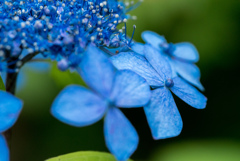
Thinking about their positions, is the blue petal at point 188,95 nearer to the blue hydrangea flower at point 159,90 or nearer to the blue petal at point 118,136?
the blue hydrangea flower at point 159,90

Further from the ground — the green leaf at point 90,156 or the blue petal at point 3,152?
the blue petal at point 3,152

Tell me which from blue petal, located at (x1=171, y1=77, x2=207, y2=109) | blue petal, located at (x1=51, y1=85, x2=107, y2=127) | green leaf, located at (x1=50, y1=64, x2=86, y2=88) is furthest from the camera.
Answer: green leaf, located at (x1=50, y1=64, x2=86, y2=88)

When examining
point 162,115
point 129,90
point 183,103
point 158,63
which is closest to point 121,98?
point 129,90

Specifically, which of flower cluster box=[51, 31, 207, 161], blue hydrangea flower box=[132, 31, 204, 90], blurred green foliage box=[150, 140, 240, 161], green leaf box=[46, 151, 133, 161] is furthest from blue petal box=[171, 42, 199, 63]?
blurred green foliage box=[150, 140, 240, 161]

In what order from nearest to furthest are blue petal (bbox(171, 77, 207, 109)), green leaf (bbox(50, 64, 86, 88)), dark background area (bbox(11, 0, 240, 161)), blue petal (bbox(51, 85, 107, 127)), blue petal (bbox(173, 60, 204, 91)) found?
blue petal (bbox(51, 85, 107, 127)), blue petal (bbox(171, 77, 207, 109)), blue petal (bbox(173, 60, 204, 91)), green leaf (bbox(50, 64, 86, 88)), dark background area (bbox(11, 0, 240, 161))

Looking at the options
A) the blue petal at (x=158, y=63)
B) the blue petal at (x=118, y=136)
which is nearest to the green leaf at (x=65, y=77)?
the blue petal at (x=158, y=63)

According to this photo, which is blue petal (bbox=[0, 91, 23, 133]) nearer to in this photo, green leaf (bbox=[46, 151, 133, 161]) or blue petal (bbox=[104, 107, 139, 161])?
blue petal (bbox=[104, 107, 139, 161])

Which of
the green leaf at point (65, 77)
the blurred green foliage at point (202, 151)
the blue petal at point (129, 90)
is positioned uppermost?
the blue petal at point (129, 90)

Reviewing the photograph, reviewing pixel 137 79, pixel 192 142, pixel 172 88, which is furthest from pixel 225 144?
pixel 137 79
